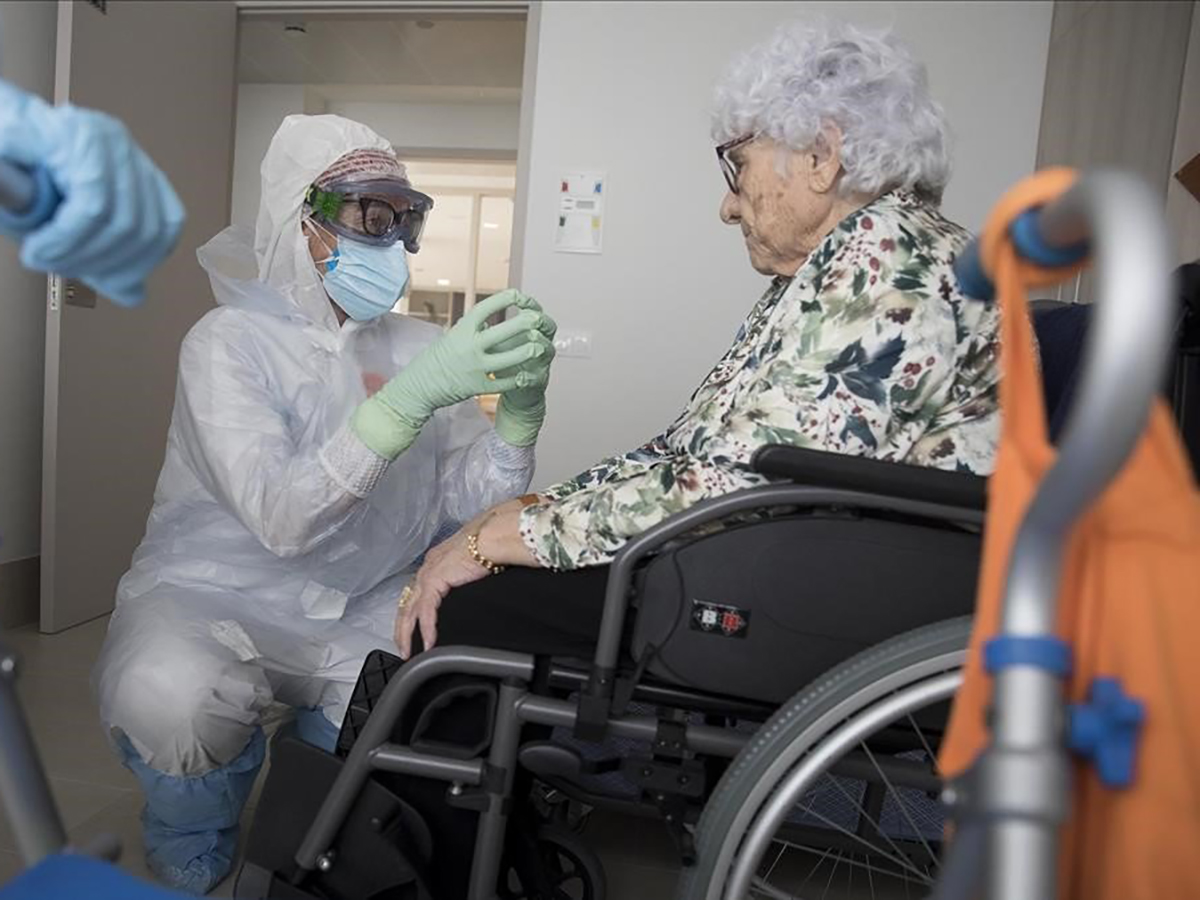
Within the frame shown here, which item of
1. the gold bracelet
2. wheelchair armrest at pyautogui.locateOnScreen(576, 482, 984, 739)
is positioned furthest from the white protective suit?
wheelchair armrest at pyautogui.locateOnScreen(576, 482, 984, 739)

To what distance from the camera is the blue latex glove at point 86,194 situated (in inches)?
20.1

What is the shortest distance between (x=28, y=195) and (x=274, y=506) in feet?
2.88

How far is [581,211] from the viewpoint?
9.47ft

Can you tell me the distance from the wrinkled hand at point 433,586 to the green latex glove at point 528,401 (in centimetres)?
40

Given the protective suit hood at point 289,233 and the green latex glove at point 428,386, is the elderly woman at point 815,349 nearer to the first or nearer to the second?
the green latex glove at point 428,386

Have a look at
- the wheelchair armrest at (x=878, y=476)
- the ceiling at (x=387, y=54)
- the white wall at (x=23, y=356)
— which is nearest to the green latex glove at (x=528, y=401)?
the wheelchair armrest at (x=878, y=476)

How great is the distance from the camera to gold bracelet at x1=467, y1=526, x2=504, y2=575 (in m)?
1.04

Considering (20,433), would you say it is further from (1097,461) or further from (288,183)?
(1097,461)

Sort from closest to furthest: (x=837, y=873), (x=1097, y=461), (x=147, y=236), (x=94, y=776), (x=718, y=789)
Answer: (x=1097, y=461) → (x=147, y=236) → (x=718, y=789) → (x=837, y=873) → (x=94, y=776)

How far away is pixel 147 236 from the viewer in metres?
0.56

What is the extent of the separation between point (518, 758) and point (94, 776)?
1132 mm

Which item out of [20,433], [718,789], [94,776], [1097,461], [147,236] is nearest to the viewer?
[1097,461]

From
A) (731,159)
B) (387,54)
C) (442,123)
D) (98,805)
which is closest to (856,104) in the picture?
(731,159)

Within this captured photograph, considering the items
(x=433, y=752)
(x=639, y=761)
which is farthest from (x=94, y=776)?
(x=639, y=761)
